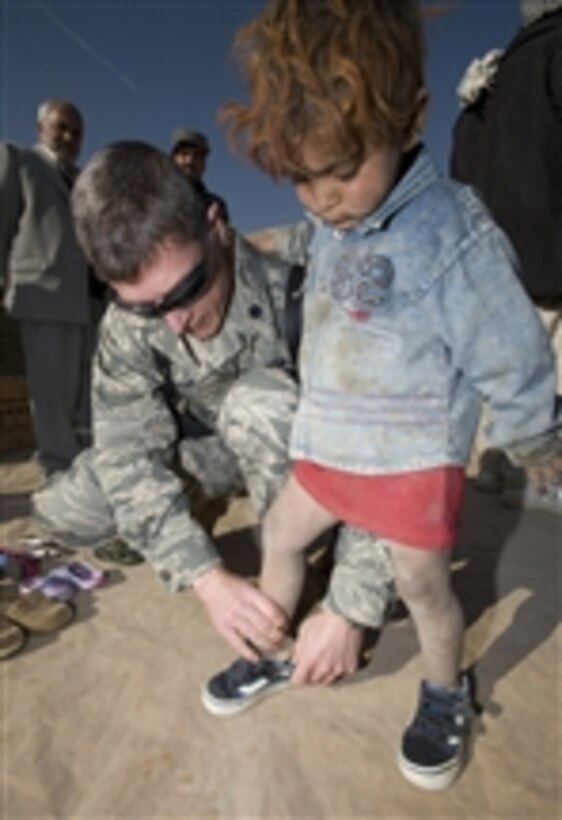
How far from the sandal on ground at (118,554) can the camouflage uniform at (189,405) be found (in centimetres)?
51

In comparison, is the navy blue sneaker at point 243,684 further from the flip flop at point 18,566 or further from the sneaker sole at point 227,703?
the flip flop at point 18,566

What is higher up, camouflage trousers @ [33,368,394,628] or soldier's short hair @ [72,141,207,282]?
soldier's short hair @ [72,141,207,282]

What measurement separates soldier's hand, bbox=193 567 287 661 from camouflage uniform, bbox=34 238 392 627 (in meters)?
0.11

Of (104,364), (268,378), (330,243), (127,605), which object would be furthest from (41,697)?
(330,243)

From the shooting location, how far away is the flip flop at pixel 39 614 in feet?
5.98

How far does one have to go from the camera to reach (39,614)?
184 cm

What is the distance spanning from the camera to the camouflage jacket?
64.9 inches

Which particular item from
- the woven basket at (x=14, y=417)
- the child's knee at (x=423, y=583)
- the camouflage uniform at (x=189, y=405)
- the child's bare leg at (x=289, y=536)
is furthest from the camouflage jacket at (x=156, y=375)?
the woven basket at (x=14, y=417)

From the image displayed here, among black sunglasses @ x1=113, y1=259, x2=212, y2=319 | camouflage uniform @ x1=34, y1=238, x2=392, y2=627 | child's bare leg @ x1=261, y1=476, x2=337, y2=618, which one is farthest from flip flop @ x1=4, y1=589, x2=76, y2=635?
black sunglasses @ x1=113, y1=259, x2=212, y2=319

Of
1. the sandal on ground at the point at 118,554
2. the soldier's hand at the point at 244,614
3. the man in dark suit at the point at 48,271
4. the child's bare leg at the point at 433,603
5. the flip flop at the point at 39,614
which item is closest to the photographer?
the child's bare leg at the point at 433,603

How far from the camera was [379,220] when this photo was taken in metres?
1.15

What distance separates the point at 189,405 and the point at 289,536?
2.24ft

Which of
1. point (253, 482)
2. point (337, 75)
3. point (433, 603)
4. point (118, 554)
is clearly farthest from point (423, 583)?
point (118, 554)

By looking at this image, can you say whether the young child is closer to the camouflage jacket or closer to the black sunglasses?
the black sunglasses
